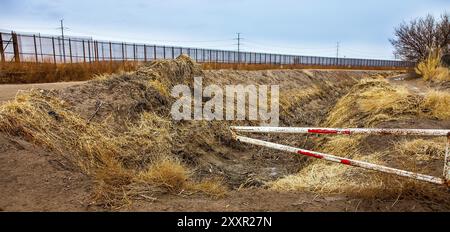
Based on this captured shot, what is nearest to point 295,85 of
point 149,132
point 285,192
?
point 149,132

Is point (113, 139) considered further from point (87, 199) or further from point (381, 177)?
point (381, 177)

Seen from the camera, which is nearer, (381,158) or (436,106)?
(381,158)

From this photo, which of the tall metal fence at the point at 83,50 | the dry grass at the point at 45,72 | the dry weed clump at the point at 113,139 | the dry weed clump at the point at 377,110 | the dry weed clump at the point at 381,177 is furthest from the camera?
the tall metal fence at the point at 83,50

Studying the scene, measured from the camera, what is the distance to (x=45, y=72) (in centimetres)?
1501

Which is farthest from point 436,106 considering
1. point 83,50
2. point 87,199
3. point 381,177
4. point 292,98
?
point 83,50

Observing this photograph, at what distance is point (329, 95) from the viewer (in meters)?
27.9

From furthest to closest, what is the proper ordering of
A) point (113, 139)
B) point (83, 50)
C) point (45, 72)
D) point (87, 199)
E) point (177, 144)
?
point (83, 50), point (45, 72), point (177, 144), point (113, 139), point (87, 199)

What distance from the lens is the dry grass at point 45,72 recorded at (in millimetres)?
13500

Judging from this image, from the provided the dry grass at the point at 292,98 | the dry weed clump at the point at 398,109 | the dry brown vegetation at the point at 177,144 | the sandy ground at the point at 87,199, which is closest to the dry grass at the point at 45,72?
the dry brown vegetation at the point at 177,144

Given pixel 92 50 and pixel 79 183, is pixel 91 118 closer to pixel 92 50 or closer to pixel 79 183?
pixel 79 183

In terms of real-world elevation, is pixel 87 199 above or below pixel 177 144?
above

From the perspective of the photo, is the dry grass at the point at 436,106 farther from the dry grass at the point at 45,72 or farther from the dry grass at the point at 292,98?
the dry grass at the point at 45,72

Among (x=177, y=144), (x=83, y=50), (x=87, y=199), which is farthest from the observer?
(x=83, y=50)
